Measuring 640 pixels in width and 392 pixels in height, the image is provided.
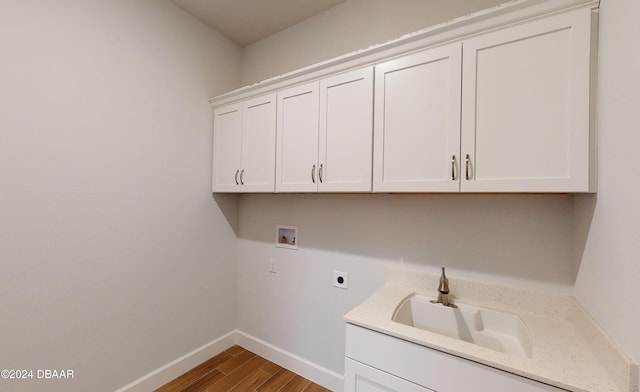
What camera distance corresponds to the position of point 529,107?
1108 mm

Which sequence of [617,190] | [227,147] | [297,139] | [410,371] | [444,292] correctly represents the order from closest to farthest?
[617,190] < [410,371] < [444,292] < [297,139] < [227,147]

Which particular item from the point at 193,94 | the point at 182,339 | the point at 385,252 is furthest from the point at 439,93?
the point at 182,339

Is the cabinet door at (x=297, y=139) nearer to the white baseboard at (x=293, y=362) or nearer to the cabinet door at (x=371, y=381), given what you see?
the cabinet door at (x=371, y=381)

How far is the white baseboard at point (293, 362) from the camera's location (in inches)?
76.3

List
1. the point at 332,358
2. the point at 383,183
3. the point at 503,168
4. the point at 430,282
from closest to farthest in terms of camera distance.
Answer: the point at 503,168
the point at 383,183
the point at 430,282
the point at 332,358

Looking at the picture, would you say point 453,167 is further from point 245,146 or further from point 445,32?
point 245,146

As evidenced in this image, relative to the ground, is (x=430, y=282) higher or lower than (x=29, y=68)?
lower

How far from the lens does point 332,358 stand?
197 cm

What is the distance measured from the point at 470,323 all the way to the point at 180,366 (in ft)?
7.07

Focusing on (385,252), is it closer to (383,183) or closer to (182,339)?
(383,183)

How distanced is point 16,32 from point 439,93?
2204 mm

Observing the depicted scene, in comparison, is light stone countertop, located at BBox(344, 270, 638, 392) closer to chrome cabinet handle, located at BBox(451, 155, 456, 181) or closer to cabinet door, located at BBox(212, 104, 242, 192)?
chrome cabinet handle, located at BBox(451, 155, 456, 181)

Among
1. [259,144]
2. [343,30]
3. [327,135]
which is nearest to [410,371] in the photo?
[327,135]

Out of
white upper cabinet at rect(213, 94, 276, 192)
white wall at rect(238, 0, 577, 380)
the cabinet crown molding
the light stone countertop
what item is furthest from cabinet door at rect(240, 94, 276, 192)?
the light stone countertop
